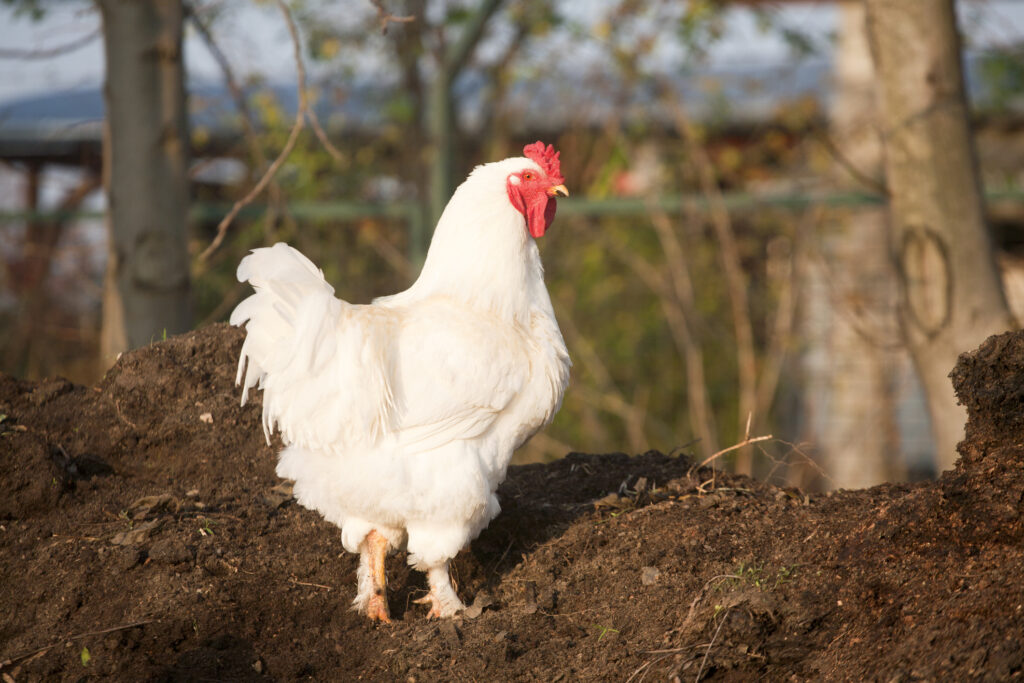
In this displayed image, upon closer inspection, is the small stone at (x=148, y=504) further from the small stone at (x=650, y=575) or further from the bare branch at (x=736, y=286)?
the bare branch at (x=736, y=286)

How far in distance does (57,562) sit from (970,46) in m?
7.18

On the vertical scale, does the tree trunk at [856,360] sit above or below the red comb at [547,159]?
below

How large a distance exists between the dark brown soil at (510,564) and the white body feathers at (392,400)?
1.25ft

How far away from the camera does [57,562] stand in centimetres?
340

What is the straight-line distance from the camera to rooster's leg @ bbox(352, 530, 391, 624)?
3484 millimetres

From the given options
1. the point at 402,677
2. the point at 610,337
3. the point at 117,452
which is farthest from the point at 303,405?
the point at 610,337

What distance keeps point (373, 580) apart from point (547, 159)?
1.83m

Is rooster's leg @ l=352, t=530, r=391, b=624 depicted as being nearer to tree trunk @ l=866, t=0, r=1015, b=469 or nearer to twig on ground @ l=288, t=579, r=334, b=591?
twig on ground @ l=288, t=579, r=334, b=591

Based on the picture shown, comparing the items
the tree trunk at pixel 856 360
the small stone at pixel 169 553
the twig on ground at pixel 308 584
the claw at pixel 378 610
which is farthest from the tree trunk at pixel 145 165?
the tree trunk at pixel 856 360

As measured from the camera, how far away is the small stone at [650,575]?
10.8 ft

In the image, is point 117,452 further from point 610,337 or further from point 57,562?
point 610,337

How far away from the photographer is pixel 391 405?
132 inches

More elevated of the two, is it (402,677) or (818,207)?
(818,207)

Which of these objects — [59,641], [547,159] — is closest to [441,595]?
[59,641]
